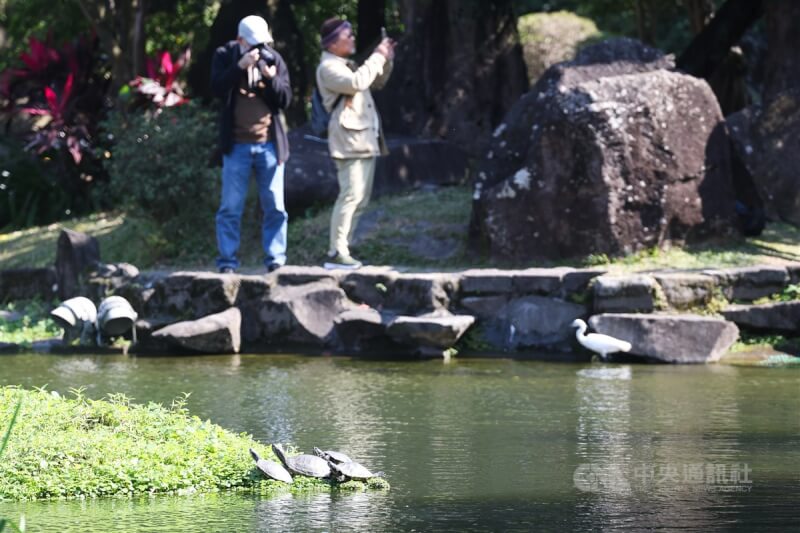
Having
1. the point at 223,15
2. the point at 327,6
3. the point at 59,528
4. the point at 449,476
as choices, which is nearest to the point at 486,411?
the point at 449,476

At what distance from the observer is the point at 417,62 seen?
55.0 ft

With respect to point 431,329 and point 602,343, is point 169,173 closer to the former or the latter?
point 431,329

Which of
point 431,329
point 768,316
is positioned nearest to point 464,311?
point 431,329

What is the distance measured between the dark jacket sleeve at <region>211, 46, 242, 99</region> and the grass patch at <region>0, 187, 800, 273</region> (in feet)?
5.78

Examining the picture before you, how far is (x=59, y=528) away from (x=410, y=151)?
32.3ft

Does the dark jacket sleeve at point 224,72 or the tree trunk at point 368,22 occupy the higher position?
the tree trunk at point 368,22

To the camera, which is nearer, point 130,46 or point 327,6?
point 130,46

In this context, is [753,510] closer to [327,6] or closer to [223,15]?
[223,15]

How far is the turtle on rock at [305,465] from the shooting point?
620 cm

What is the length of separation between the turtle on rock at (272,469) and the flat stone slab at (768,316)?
5.52 m

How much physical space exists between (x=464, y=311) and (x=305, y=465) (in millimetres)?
5135

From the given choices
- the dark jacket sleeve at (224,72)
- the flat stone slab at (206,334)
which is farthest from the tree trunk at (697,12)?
the flat stone slab at (206,334)

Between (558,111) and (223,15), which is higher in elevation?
(223,15)

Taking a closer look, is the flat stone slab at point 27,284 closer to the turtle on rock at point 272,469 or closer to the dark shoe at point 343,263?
the dark shoe at point 343,263
